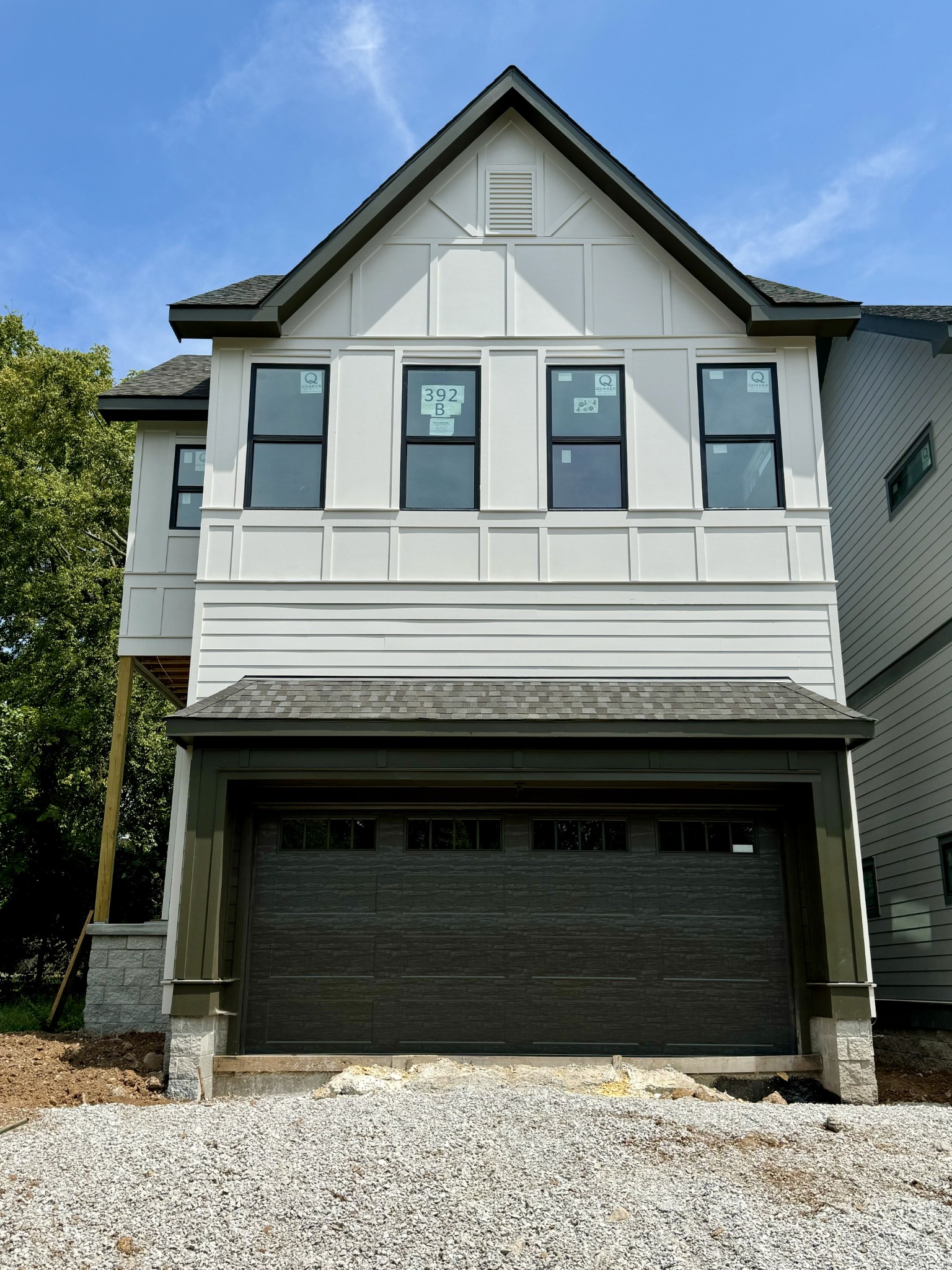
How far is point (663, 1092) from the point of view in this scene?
823cm

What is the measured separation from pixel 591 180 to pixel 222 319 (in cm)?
416

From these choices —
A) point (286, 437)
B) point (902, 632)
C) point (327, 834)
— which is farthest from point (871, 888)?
point (286, 437)

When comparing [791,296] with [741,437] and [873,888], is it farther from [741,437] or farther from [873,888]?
[873,888]

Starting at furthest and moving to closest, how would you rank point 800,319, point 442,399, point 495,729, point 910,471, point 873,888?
1. point 873,888
2. point 910,471
3. point 442,399
4. point 800,319
5. point 495,729

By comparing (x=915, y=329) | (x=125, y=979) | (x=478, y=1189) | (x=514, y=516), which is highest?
(x=915, y=329)

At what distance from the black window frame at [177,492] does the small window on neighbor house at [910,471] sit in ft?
26.8

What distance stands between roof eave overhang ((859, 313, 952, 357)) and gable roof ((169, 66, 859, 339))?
82 cm

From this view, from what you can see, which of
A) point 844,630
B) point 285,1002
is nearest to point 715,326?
point 844,630

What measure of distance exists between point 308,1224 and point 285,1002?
4427mm

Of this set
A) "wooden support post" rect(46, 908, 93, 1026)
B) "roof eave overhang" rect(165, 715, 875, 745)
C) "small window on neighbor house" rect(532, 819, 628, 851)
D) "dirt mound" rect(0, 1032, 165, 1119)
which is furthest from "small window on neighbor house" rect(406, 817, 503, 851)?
"wooden support post" rect(46, 908, 93, 1026)

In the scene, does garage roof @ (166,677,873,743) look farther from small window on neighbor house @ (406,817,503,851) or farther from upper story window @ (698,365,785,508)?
upper story window @ (698,365,785,508)

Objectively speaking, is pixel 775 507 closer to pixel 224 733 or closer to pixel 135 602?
pixel 224 733

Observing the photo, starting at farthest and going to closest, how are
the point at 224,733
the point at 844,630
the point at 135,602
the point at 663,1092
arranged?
the point at 844,630 → the point at 135,602 → the point at 224,733 → the point at 663,1092

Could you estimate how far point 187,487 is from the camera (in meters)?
12.6
